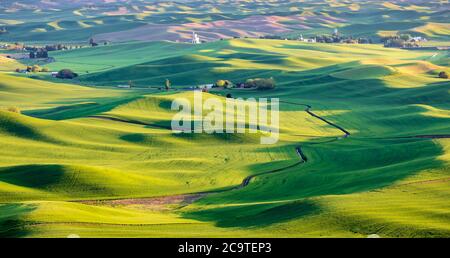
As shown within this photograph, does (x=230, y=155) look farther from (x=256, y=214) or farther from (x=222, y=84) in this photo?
(x=222, y=84)

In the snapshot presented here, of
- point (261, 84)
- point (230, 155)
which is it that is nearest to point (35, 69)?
point (261, 84)

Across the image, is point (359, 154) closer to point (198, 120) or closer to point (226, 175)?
point (226, 175)

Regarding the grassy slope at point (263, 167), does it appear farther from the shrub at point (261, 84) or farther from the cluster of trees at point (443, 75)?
the shrub at point (261, 84)

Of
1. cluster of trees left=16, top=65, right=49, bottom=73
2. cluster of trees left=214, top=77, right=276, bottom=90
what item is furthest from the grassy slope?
cluster of trees left=16, top=65, right=49, bottom=73

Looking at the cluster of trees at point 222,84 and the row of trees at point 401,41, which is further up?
the cluster of trees at point 222,84

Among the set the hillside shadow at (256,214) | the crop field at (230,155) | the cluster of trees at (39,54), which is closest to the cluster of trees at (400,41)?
the crop field at (230,155)

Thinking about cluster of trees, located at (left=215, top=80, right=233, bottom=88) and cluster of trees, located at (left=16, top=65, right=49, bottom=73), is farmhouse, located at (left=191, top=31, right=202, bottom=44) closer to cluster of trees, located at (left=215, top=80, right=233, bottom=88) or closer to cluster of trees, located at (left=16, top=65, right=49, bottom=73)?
cluster of trees, located at (left=16, top=65, right=49, bottom=73)
